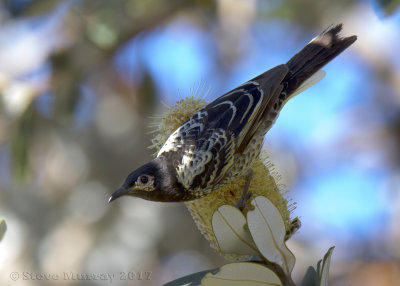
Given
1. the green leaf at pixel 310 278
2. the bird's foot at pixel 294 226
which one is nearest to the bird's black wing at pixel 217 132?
the bird's foot at pixel 294 226

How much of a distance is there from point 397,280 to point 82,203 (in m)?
3.91

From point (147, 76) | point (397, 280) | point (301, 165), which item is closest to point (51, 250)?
point (147, 76)

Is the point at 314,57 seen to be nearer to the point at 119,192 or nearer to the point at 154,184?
the point at 154,184

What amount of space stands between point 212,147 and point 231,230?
0.85 meters

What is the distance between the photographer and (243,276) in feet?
5.78

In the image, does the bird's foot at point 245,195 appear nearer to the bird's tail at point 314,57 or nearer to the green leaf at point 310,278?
the green leaf at point 310,278

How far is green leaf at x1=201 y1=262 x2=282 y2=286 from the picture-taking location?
1.75 metres

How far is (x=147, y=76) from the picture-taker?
4.56 m

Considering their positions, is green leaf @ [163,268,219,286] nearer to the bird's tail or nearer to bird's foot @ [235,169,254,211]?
bird's foot @ [235,169,254,211]

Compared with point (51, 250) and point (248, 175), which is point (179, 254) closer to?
point (51, 250)

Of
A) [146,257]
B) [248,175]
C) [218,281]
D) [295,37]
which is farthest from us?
[295,37]

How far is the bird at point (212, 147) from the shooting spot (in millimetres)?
2617

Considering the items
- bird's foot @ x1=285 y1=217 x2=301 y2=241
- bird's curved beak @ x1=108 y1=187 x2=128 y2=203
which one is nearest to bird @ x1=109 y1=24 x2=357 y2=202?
bird's curved beak @ x1=108 y1=187 x2=128 y2=203

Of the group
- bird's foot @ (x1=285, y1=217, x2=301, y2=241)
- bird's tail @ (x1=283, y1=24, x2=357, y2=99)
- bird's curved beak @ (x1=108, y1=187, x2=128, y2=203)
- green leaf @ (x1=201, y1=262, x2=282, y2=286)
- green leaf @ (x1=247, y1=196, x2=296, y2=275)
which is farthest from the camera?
bird's tail @ (x1=283, y1=24, x2=357, y2=99)
